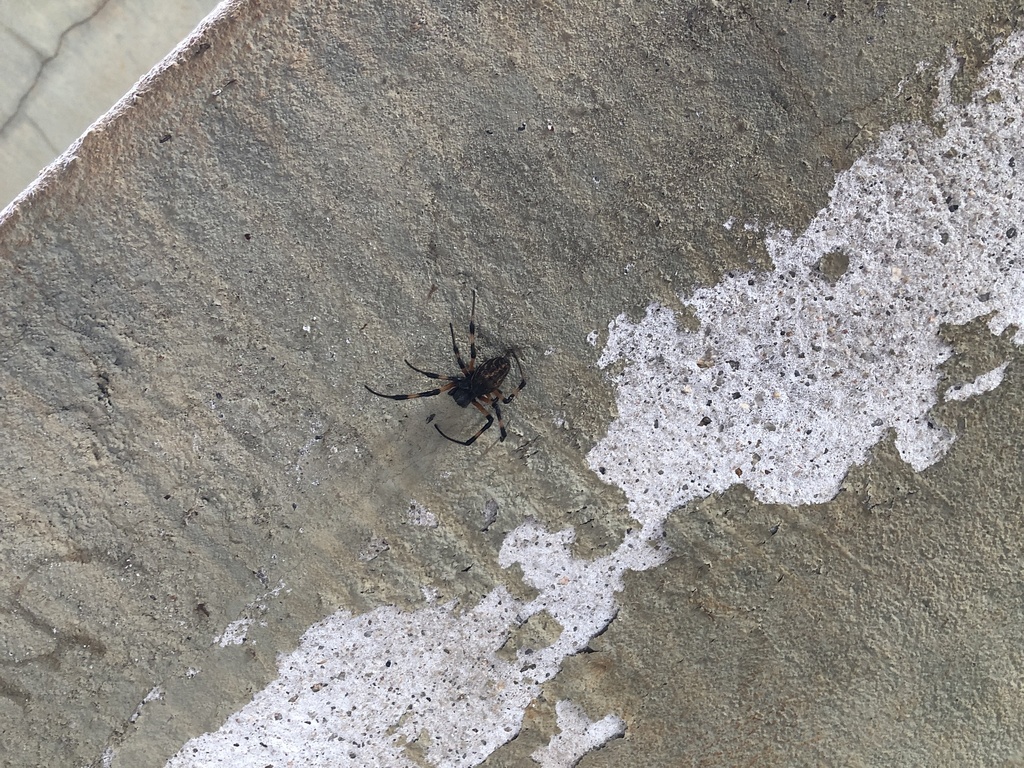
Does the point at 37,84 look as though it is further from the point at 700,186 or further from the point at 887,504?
the point at 887,504

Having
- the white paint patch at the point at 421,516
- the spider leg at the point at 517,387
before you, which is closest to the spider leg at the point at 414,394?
the spider leg at the point at 517,387

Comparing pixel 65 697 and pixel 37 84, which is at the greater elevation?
pixel 37 84

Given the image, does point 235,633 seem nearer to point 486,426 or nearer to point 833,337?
point 486,426

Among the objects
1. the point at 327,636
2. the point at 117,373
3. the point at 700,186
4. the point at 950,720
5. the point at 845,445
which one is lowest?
the point at 950,720

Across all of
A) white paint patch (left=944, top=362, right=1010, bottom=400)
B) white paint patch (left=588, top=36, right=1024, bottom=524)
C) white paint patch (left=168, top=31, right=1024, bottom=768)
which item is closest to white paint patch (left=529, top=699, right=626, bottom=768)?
white paint patch (left=168, top=31, right=1024, bottom=768)

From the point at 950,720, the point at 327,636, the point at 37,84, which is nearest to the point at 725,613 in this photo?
the point at 950,720

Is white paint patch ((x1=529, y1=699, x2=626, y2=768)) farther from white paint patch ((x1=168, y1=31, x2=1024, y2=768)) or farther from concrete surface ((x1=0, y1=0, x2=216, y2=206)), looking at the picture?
concrete surface ((x1=0, y1=0, x2=216, y2=206))

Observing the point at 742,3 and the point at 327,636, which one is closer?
the point at 742,3

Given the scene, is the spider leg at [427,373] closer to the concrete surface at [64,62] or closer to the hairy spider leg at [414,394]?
the hairy spider leg at [414,394]

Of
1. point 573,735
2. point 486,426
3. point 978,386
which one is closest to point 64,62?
point 486,426
